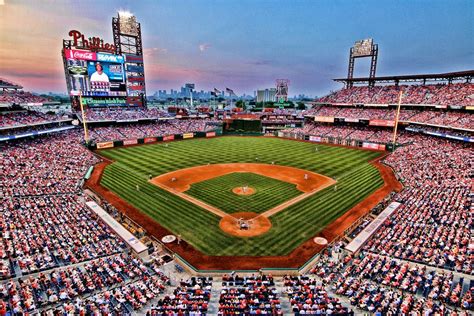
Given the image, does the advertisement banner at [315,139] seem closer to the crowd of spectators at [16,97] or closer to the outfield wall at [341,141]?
the outfield wall at [341,141]

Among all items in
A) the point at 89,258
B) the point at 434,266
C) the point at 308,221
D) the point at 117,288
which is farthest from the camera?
the point at 308,221

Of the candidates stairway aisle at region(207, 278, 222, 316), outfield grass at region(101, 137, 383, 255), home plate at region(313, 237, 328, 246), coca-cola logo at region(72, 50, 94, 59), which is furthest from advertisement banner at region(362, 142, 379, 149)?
coca-cola logo at region(72, 50, 94, 59)

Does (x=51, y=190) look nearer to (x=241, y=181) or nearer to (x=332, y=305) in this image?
(x=241, y=181)

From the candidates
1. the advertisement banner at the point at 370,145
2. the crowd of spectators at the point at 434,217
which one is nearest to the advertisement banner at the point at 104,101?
the advertisement banner at the point at 370,145

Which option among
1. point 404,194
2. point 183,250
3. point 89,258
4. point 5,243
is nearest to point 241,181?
point 183,250

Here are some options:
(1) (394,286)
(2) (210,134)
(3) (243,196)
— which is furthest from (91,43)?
(1) (394,286)

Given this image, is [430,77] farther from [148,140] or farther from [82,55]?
[82,55]

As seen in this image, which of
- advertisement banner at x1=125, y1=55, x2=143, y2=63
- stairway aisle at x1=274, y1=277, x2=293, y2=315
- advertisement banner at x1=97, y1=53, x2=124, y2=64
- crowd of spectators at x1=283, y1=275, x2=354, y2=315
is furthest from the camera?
advertisement banner at x1=125, y1=55, x2=143, y2=63

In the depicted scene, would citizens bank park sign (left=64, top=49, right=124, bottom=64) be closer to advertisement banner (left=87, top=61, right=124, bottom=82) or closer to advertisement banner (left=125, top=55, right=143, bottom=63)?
advertisement banner (left=87, top=61, right=124, bottom=82)
